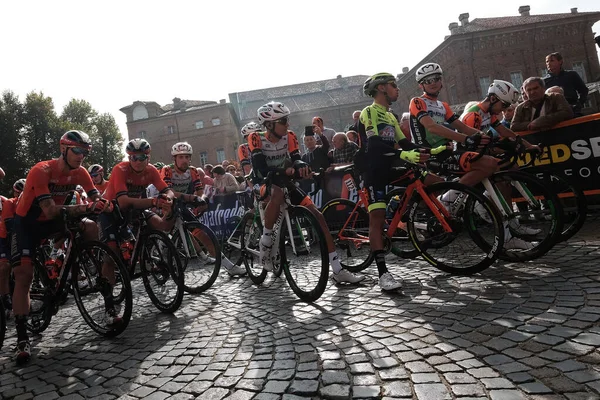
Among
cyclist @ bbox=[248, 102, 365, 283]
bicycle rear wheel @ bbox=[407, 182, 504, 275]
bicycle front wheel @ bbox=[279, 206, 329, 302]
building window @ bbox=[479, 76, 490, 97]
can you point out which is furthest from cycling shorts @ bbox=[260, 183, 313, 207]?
building window @ bbox=[479, 76, 490, 97]

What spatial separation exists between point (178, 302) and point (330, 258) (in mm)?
1841

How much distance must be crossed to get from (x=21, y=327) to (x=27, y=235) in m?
1.03

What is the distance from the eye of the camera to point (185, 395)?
230cm

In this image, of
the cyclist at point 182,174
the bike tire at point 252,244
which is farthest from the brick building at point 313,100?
the bike tire at point 252,244

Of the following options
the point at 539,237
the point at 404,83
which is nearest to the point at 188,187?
the point at 539,237

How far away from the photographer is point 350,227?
5.21 metres

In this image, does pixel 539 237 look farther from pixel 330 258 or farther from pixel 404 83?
pixel 404 83

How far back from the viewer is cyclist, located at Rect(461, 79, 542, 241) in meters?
4.25

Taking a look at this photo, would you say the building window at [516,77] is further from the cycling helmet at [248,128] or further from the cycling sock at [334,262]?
the cycling sock at [334,262]

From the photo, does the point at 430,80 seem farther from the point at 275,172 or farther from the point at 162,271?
the point at 162,271

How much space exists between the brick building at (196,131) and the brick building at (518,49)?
29058mm

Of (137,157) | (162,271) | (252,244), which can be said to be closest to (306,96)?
(252,244)

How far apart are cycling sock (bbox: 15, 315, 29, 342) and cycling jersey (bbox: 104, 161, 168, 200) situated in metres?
1.78

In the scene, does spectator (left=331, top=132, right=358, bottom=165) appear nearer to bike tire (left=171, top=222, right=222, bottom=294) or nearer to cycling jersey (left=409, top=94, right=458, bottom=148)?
cycling jersey (left=409, top=94, right=458, bottom=148)
